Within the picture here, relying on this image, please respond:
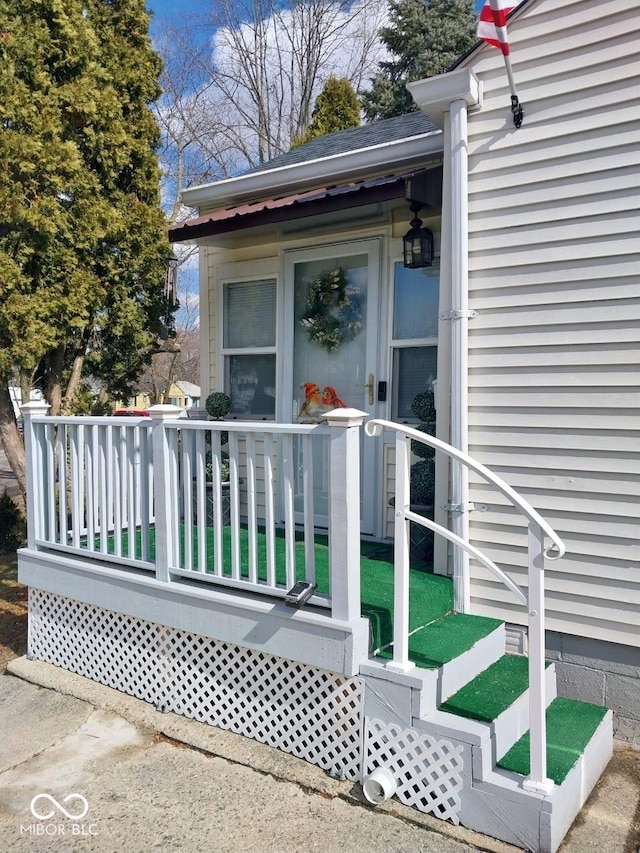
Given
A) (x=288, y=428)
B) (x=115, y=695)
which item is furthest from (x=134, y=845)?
(x=288, y=428)

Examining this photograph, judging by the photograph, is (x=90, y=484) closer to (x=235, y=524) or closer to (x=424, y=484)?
(x=235, y=524)

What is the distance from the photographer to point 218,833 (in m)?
2.55

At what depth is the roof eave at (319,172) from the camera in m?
4.34

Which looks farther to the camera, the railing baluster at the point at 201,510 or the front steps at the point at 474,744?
the railing baluster at the point at 201,510

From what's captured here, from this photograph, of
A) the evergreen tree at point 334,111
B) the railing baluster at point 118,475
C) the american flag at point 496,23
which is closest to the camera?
the american flag at point 496,23

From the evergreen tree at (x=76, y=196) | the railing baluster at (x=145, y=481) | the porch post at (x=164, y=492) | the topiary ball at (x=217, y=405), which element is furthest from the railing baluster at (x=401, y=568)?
the evergreen tree at (x=76, y=196)

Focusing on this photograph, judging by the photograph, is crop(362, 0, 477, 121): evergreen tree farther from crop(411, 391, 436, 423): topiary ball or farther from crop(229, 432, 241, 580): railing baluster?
crop(229, 432, 241, 580): railing baluster

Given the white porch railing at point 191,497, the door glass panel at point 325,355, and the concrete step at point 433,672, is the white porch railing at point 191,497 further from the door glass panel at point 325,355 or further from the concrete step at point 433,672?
the door glass panel at point 325,355

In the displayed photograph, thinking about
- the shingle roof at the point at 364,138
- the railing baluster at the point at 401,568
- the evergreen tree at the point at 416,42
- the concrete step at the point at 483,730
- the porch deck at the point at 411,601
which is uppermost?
the evergreen tree at the point at 416,42

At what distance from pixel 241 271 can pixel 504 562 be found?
3.24 m

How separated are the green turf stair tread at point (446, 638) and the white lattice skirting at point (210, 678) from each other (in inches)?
12.6

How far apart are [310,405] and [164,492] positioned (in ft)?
5.95

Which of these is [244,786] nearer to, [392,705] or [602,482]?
[392,705]

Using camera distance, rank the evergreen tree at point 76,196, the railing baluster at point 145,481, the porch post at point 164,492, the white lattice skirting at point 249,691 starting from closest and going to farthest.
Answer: the white lattice skirting at point 249,691 < the porch post at point 164,492 < the railing baluster at point 145,481 < the evergreen tree at point 76,196
